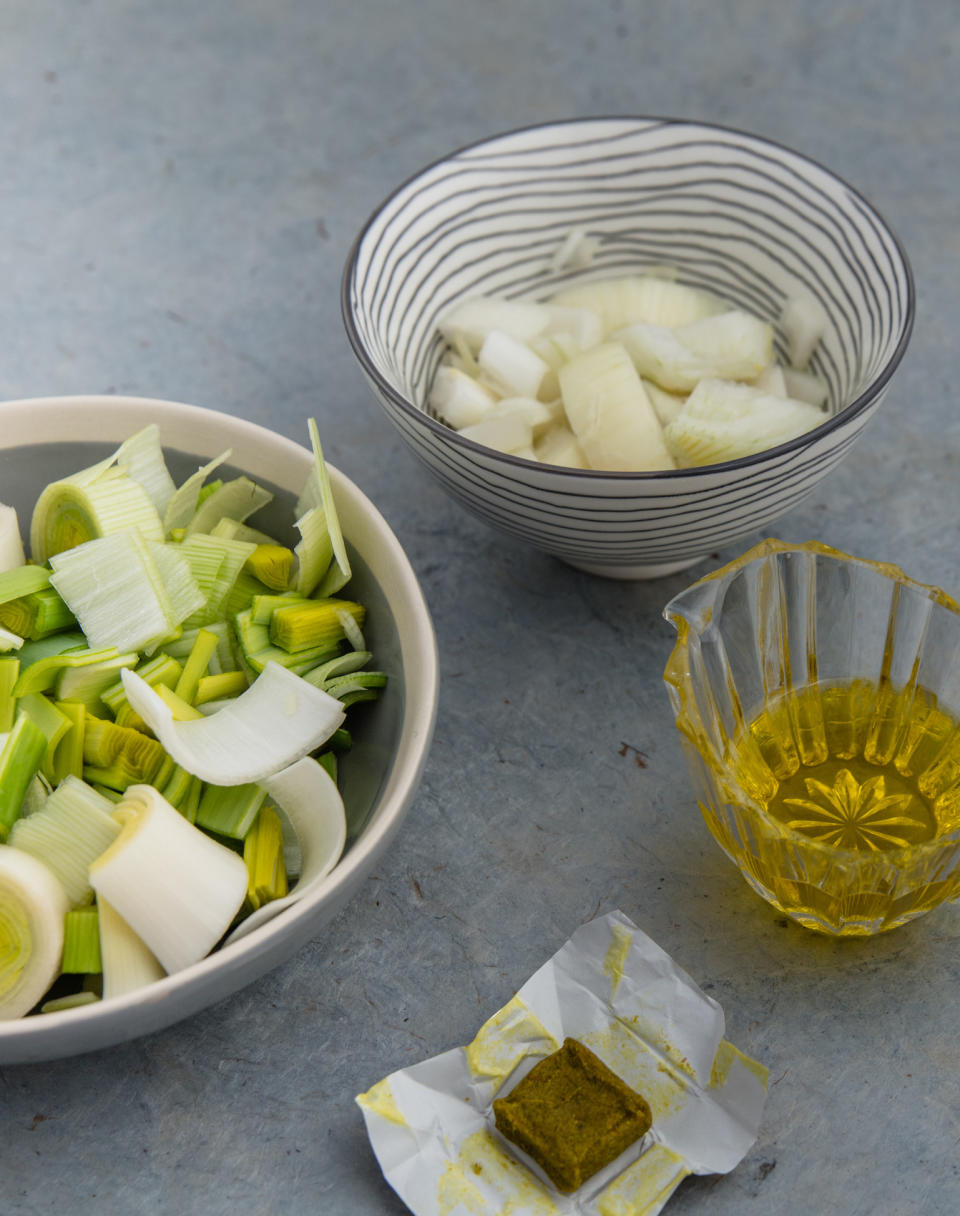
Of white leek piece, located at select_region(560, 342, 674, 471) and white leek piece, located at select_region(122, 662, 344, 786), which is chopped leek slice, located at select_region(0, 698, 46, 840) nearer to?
white leek piece, located at select_region(122, 662, 344, 786)

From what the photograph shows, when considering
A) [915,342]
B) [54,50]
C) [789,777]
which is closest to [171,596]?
[789,777]

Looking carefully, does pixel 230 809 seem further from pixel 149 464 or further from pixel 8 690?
pixel 149 464

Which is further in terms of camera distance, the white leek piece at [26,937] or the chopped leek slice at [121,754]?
the chopped leek slice at [121,754]

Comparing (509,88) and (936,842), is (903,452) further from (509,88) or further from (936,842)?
(509,88)

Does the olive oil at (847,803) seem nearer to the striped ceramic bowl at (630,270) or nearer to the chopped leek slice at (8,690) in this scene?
the striped ceramic bowl at (630,270)

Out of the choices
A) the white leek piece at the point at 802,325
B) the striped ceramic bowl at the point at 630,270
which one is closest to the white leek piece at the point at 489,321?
the striped ceramic bowl at the point at 630,270
